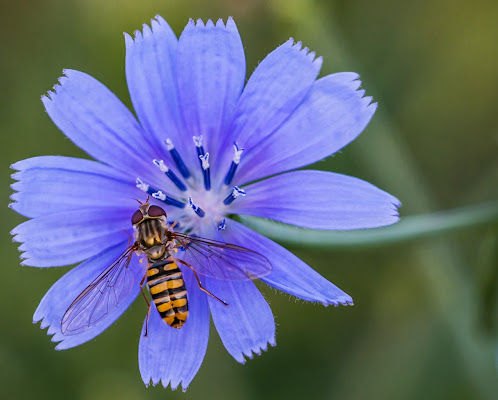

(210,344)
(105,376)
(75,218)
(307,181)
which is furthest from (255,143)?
(105,376)

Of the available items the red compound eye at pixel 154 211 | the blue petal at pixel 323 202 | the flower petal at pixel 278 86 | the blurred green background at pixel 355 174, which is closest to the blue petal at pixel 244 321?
the blue petal at pixel 323 202

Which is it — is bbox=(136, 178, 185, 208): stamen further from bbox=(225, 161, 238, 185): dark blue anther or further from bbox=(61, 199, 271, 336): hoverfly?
bbox=(225, 161, 238, 185): dark blue anther

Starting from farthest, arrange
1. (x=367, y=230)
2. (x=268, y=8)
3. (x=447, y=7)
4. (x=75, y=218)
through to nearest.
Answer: (x=447, y=7), (x=268, y=8), (x=367, y=230), (x=75, y=218)

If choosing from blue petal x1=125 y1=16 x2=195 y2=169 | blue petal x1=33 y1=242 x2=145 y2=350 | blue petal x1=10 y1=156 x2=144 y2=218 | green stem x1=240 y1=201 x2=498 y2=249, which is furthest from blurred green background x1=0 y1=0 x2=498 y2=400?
blue petal x1=10 y1=156 x2=144 y2=218

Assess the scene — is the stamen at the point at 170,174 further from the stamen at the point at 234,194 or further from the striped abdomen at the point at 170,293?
the striped abdomen at the point at 170,293

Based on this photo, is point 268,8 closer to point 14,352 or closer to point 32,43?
point 32,43

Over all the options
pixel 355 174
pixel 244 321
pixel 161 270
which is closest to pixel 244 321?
pixel 244 321
